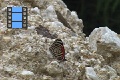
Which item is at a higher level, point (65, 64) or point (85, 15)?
point (85, 15)

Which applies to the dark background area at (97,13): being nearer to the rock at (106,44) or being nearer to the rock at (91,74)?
the rock at (106,44)

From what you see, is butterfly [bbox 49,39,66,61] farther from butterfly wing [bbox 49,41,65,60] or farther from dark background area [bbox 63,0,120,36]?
dark background area [bbox 63,0,120,36]

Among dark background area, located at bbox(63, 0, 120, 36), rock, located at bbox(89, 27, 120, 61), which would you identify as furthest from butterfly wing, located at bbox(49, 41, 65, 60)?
dark background area, located at bbox(63, 0, 120, 36)

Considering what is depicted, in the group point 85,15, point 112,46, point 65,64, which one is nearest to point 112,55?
point 112,46

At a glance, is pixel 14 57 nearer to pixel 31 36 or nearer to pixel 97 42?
pixel 31 36

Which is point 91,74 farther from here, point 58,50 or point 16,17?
point 16,17
